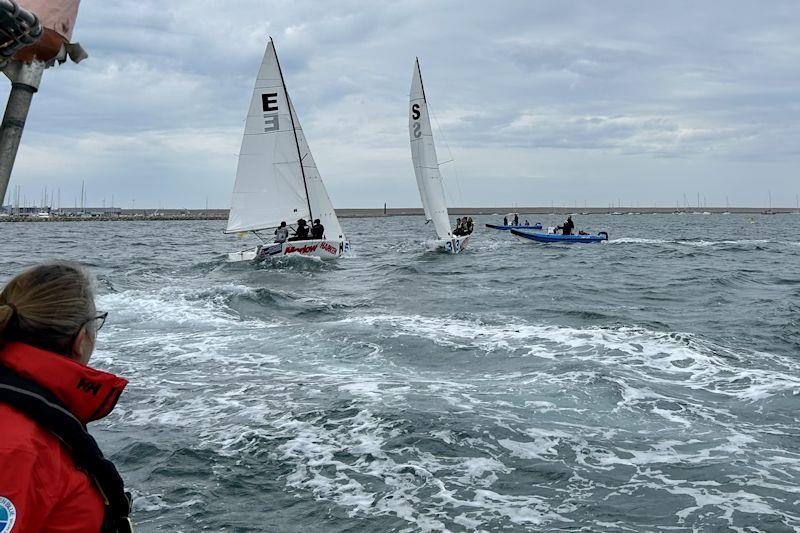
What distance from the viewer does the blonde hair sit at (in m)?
1.95

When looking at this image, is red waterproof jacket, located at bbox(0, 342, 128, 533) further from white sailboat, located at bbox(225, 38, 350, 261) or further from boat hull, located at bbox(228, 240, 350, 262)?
white sailboat, located at bbox(225, 38, 350, 261)

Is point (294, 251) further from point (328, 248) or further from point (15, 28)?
point (15, 28)

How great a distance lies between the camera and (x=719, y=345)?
1138cm

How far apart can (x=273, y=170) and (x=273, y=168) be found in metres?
0.09

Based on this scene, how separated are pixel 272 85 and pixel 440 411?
2486 centimetres

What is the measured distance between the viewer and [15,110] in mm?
2459

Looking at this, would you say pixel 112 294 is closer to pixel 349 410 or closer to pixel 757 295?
pixel 349 410

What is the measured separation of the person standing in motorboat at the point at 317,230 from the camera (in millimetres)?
28875

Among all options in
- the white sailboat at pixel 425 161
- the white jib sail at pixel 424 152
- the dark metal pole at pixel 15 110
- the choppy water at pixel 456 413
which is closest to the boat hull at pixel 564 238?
the white sailboat at pixel 425 161

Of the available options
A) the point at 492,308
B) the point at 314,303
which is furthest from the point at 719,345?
the point at 314,303

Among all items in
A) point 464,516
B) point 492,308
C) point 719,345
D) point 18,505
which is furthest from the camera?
point 492,308

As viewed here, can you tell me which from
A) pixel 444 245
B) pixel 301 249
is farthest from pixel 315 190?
pixel 444 245

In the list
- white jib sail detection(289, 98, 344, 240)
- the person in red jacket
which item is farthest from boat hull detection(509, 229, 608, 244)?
the person in red jacket

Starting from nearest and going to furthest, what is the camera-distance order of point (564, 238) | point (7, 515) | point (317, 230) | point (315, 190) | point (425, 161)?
1. point (7, 515)
2. point (317, 230)
3. point (315, 190)
4. point (425, 161)
5. point (564, 238)
